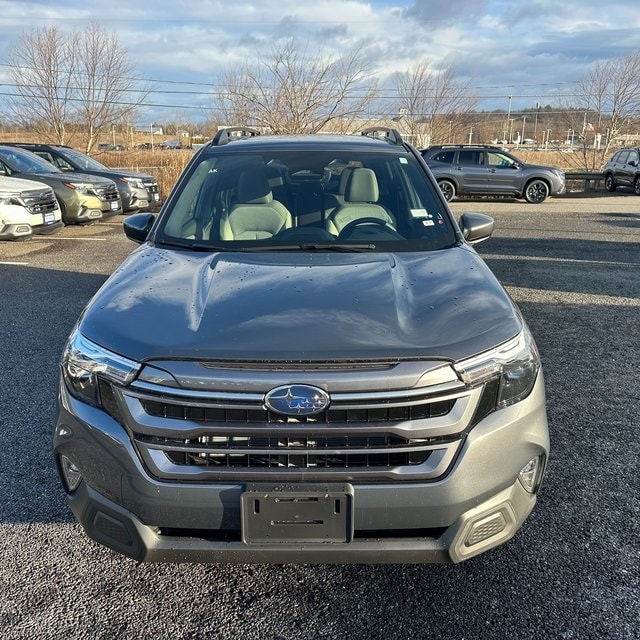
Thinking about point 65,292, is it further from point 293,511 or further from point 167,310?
point 293,511

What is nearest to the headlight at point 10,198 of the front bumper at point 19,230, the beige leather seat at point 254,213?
the front bumper at point 19,230

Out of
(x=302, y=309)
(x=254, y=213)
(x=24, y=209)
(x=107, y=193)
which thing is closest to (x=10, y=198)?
(x=24, y=209)

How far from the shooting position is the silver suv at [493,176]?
19516 millimetres

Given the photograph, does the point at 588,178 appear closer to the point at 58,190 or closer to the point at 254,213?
the point at 58,190

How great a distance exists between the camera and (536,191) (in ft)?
64.6

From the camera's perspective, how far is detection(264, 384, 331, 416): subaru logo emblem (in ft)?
6.71

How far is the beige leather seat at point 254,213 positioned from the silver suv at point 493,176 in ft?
53.9

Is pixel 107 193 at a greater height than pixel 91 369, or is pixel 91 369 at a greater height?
pixel 91 369

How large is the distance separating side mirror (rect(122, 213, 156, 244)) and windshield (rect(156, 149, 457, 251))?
0.86 feet

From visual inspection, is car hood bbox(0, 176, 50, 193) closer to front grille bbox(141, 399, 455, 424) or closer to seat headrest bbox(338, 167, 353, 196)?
seat headrest bbox(338, 167, 353, 196)

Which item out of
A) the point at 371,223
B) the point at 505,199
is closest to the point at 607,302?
the point at 371,223

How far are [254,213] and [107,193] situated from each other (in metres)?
11.1

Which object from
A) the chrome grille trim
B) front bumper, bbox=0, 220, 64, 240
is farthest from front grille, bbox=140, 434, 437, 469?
front bumper, bbox=0, 220, 64, 240

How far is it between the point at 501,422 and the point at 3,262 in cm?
971
